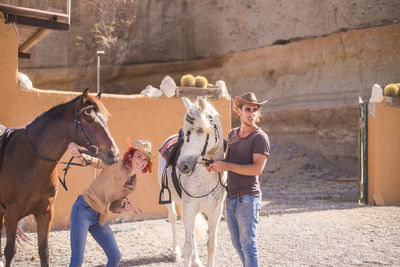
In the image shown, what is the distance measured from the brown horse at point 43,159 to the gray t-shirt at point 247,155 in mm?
1144

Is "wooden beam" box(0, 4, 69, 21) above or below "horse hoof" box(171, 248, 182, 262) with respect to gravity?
above

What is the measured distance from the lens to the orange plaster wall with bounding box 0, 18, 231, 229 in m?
7.09

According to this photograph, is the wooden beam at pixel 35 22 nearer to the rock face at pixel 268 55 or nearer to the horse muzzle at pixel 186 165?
the horse muzzle at pixel 186 165

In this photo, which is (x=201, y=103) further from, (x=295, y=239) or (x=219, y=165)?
(x=295, y=239)

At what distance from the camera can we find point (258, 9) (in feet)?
66.6

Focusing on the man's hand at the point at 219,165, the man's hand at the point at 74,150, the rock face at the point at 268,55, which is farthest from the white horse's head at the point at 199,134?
the rock face at the point at 268,55

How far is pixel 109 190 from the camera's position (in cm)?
391

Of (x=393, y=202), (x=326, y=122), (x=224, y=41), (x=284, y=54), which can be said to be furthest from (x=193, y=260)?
(x=224, y=41)

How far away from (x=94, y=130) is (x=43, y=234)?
3.68ft

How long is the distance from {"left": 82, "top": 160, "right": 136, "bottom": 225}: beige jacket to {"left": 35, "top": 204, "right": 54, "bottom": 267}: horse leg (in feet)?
1.83

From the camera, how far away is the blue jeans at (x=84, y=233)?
12.3 ft

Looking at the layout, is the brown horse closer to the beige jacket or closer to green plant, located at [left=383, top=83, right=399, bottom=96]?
the beige jacket

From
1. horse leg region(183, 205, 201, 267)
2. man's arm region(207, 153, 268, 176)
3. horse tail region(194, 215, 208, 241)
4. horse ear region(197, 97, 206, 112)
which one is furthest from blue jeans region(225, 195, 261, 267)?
horse tail region(194, 215, 208, 241)

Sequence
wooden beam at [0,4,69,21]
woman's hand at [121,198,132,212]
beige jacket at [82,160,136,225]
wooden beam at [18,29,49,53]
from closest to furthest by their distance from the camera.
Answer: beige jacket at [82,160,136,225] < woman's hand at [121,198,132,212] < wooden beam at [0,4,69,21] < wooden beam at [18,29,49,53]
